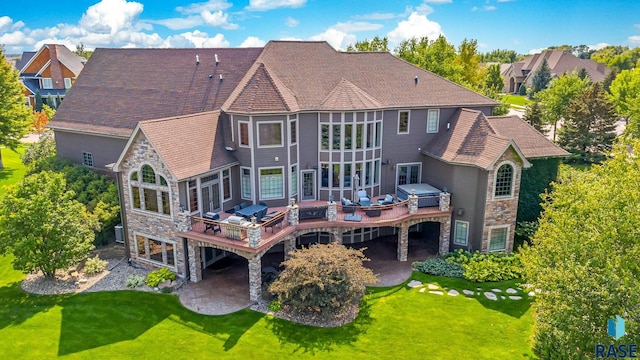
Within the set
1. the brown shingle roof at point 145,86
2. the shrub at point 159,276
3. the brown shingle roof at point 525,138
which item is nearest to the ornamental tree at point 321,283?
the shrub at point 159,276

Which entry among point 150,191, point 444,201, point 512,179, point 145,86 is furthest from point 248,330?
point 145,86

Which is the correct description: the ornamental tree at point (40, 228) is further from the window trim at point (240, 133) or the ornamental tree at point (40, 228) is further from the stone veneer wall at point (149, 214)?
the window trim at point (240, 133)

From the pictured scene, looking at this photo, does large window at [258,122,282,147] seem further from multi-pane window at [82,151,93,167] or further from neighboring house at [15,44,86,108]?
neighboring house at [15,44,86,108]

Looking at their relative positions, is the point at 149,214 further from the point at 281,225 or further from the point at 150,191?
the point at 281,225

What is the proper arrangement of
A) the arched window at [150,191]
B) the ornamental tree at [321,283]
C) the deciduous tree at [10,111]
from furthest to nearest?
the deciduous tree at [10,111] < the arched window at [150,191] < the ornamental tree at [321,283]

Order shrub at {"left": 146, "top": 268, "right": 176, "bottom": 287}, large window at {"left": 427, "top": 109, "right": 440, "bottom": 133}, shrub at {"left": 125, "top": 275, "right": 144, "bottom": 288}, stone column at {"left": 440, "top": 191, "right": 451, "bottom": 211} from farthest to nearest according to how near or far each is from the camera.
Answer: large window at {"left": 427, "top": 109, "right": 440, "bottom": 133} < stone column at {"left": 440, "top": 191, "right": 451, "bottom": 211} < shrub at {"left": 125, "top": 275, "right": 144, "bottom": 288} < shrub at {"left": 146, "top": 268, "right": 176, "bottom": 287}

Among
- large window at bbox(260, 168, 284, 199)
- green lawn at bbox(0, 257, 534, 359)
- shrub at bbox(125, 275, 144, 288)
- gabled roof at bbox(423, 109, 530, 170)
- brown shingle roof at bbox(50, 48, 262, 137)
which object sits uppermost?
brown shingle roof at bbox(50, 48, 262, 137)

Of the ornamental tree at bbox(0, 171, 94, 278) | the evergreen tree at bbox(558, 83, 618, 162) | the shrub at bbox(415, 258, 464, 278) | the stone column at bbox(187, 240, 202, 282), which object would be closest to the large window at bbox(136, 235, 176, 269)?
the stone column at bbox(187, 240, 202, 282)

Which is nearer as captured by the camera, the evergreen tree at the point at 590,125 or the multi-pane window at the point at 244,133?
the multi-pane window at the point at 244,133
